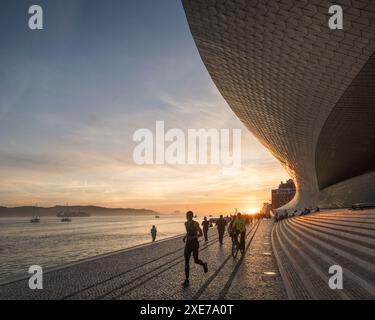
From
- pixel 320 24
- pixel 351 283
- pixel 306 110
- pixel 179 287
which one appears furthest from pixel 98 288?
pixel 306 110

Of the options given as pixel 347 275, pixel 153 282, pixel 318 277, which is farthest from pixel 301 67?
pixel 153 282

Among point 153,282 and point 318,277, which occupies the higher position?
point 318,277

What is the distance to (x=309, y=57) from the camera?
48.2ft

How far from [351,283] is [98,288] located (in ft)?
14.5

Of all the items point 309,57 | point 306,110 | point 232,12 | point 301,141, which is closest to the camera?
point 232,12

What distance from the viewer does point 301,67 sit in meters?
15.8

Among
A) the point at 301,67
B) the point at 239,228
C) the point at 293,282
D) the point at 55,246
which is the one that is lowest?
the point at 55,246

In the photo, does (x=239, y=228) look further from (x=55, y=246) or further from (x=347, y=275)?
(x=55, y=246)

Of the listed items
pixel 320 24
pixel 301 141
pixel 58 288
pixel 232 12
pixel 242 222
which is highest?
pixel 232 12

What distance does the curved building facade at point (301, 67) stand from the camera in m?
12.2

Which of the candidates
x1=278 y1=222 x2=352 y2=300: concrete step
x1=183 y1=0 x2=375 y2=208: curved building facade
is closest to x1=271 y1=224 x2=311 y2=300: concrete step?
x1=278 y1=222 x2=352 y2=300: concrete step

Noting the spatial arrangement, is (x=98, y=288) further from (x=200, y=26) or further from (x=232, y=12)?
(x=200, y=26)

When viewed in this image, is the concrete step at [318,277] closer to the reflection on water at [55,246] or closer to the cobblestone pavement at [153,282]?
the cobblestone pavement at [153,282]
